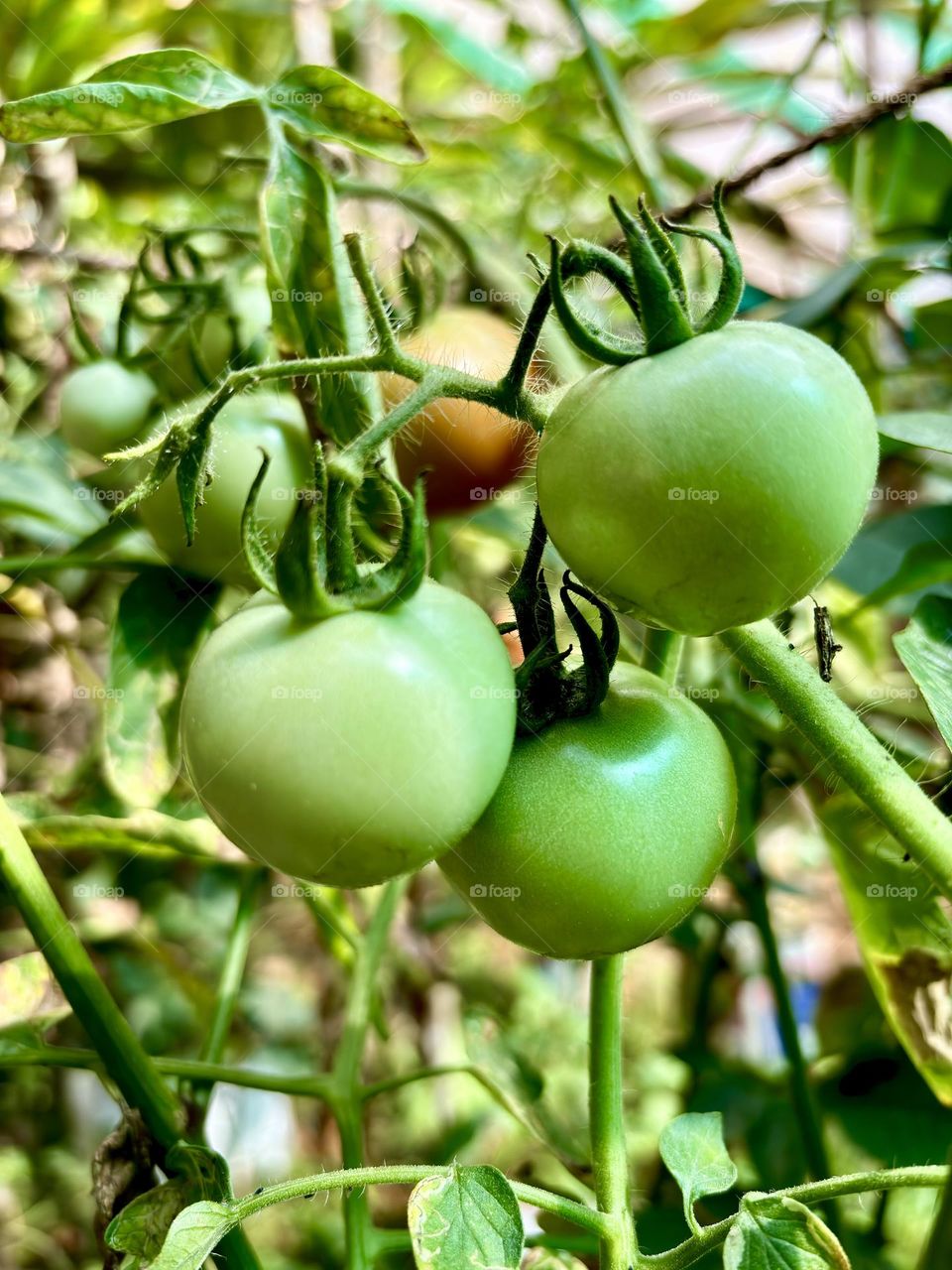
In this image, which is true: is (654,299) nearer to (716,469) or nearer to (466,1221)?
(716,469)

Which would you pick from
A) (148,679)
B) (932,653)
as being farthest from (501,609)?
(932,653)

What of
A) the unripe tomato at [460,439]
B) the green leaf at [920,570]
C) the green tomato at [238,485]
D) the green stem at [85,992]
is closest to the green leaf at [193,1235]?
the green stem at [85,992]

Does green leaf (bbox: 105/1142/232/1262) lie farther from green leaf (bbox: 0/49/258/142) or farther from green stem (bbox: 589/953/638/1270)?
green leaf (bbox: 0/49/258/142)

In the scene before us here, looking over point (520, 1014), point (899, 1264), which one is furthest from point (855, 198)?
point (520, 1014)

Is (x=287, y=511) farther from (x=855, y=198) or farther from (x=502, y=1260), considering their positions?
(x=855, y=198)

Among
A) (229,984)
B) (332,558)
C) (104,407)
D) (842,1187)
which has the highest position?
(332,558)

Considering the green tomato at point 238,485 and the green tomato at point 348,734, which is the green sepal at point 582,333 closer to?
the green tomato at point 348,734

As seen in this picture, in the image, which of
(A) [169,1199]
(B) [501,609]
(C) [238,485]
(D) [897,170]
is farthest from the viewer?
(D) [897,170]

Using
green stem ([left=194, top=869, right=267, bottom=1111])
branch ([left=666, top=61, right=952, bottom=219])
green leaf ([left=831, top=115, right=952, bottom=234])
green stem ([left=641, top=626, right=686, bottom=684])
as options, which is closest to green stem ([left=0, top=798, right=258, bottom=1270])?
green stem ([left=194, top=869, right=267, bottom=1111])
